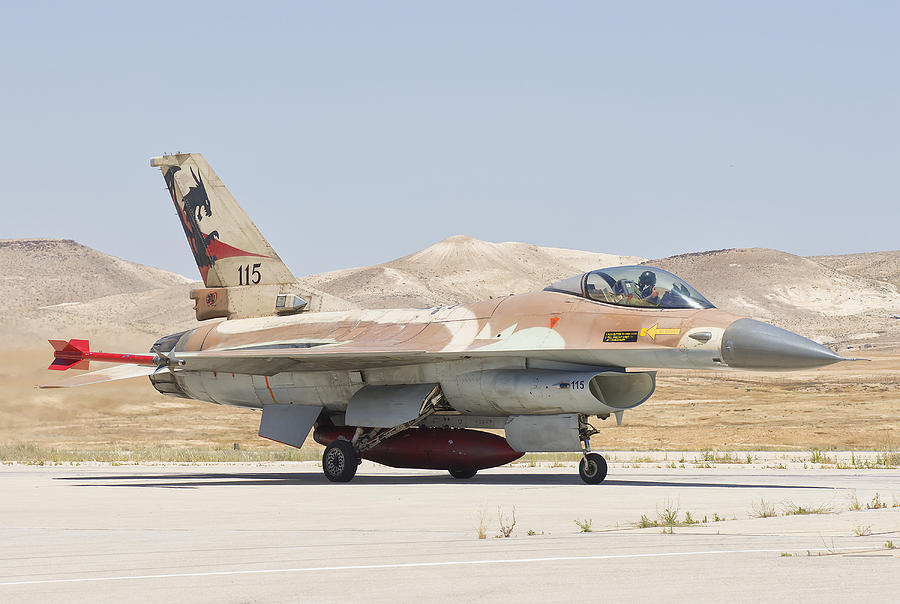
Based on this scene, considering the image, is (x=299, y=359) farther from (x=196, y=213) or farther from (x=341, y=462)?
(x=196, y=213)

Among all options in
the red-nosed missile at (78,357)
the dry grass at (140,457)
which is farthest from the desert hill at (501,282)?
the red-nosed missile at (78,357)

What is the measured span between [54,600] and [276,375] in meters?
14.2

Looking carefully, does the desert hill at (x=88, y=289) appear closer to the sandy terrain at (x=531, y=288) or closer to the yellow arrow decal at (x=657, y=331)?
the sandy terrain at (x=531, y=288)

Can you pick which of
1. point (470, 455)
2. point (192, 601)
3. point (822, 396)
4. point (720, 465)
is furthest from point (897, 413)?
point (192, 601)

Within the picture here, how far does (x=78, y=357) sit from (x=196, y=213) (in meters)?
4.54

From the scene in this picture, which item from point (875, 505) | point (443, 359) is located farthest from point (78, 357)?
point (875, 505)

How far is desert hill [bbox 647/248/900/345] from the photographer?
142 meters

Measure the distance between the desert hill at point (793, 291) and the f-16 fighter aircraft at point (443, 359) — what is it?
113m

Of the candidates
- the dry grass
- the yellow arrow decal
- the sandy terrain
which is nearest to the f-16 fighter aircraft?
the yellow arrow decal

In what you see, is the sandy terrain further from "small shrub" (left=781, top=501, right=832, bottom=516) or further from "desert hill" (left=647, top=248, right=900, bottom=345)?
"small shrub" (left=781, top=501, right=832, bottom=516)

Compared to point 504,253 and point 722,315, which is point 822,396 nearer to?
point 722,315

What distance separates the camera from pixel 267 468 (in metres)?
24.5

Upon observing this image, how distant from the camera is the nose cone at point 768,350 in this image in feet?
50.1

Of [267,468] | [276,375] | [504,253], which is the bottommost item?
[267,468]
